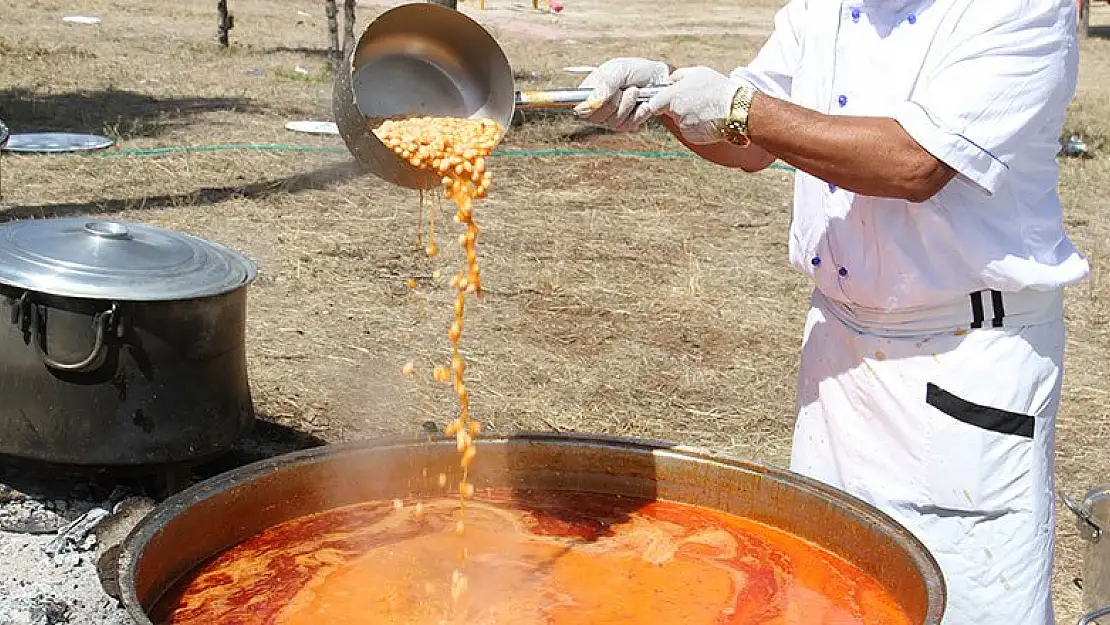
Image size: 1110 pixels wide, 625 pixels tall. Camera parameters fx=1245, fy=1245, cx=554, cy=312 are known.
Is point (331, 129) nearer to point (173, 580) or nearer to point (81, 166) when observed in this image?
point (81, 166)

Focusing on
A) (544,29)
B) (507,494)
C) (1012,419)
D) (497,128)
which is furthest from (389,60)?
(544,29)

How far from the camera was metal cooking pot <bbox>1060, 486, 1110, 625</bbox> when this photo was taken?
315cm

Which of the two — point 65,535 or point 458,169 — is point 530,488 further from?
point 65,535

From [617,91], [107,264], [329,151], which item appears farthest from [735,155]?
[329,151]

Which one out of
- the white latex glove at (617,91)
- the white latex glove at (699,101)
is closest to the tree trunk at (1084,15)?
the white latex glove at (617,91)

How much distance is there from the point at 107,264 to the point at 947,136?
232 centimetres

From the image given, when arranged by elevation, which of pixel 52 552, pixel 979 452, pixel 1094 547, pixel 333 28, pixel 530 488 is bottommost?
pixel 52 552

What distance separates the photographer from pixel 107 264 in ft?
11.5

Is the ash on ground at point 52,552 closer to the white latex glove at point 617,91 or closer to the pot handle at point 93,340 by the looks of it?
the pot handle at point 93,340

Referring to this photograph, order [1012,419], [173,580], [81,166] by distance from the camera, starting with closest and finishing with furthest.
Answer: [173,580] < [1012,419] < [81,166]

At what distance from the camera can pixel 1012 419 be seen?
2574 mm

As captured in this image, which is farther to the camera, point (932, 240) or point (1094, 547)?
point (1094, 547)

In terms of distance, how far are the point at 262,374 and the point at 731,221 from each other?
380 centimetres

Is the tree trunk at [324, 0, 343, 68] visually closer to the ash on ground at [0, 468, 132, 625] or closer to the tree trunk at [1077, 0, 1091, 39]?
the ash on ground at [0, 468, 132, 625]
